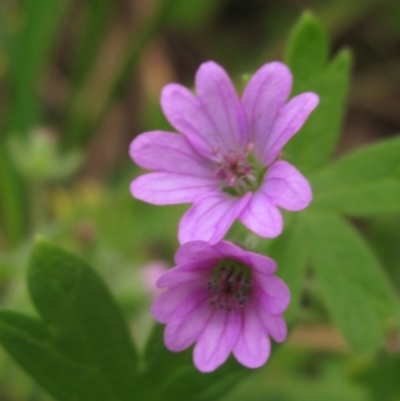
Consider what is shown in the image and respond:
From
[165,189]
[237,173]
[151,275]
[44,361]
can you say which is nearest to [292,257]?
[237,173]

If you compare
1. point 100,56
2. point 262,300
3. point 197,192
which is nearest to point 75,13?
point 100,56

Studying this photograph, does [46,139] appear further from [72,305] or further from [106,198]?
[72,305]

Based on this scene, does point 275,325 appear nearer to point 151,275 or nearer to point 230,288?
point 230,288

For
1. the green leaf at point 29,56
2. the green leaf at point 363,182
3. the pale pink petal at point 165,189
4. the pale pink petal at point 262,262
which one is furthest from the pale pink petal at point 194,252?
the green leaf at point 29,56

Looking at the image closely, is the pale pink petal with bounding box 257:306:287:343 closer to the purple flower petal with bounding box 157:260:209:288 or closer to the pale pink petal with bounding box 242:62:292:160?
the purple flower petal with bounding box 157:260:209:288

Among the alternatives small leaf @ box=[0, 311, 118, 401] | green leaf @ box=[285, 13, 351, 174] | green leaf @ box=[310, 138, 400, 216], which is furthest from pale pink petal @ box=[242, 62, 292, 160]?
small leaf @ box=[0, 311, 118, 401]

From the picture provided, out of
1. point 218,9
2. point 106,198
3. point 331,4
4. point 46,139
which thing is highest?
point 218,9

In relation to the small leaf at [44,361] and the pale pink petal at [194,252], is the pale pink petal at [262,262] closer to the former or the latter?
the pale pink petal at [194,252]
